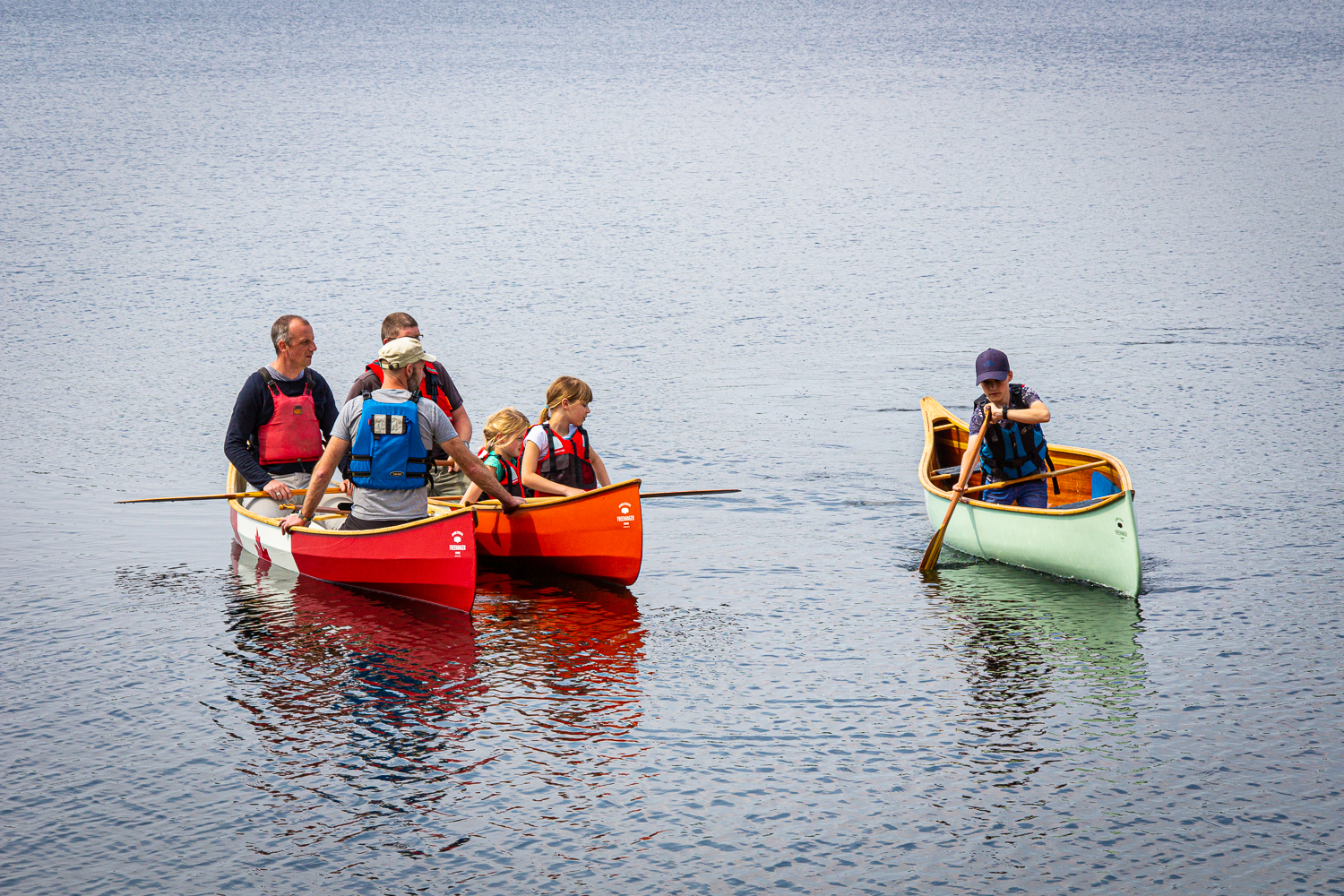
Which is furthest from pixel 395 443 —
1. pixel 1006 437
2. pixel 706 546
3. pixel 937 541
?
pixel 1006 437

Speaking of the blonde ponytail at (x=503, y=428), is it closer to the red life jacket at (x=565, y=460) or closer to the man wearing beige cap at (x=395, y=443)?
the red life jacket at (x=565, y=460)

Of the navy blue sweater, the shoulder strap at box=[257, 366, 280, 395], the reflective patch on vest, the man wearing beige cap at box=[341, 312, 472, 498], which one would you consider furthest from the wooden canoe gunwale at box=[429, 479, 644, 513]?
the shoulder strap at box=[257, 366, 280, 395]

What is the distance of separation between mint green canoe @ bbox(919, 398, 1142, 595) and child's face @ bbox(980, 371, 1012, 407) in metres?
0.77

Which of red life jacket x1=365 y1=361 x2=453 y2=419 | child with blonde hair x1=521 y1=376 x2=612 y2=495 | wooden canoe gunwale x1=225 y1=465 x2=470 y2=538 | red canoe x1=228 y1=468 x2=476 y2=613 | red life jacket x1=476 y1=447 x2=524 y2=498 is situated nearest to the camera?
wooden canoe gunwale x1=225 y1=465 x2=470 y2=538

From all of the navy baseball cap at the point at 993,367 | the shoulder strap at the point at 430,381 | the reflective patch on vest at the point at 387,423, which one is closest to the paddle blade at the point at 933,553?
the navy baseball cap at the point at 993,367

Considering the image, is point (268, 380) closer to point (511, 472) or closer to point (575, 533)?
point (511, 472)

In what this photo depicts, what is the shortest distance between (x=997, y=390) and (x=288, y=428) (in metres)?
4.89

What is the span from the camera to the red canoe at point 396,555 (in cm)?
862

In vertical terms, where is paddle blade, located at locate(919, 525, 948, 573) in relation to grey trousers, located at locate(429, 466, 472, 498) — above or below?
below

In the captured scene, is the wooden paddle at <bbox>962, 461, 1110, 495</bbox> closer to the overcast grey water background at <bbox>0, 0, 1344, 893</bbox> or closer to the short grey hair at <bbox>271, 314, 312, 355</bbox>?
the overcast grey water background at <bbox>0, 0, 1344, 893</bbox>

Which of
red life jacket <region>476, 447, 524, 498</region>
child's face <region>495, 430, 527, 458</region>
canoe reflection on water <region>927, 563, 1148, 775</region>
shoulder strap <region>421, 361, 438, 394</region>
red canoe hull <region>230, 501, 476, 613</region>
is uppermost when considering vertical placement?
shoulder strap <region>421, 361, 438, 394</region>

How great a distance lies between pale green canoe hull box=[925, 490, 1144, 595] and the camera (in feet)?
29.7

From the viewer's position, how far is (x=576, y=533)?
952 cm

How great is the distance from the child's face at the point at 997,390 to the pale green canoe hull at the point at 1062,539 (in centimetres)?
80
